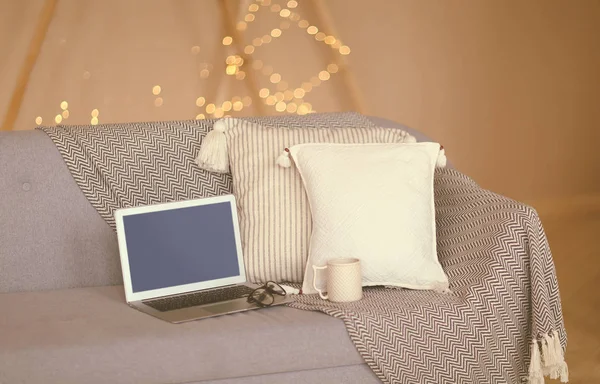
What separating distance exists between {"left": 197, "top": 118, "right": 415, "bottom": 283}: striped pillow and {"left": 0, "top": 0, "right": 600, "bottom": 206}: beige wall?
1936mm

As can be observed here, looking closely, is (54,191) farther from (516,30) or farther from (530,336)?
(516,30)

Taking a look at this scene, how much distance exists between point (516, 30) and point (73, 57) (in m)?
2.49

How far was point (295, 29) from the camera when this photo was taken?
169 inches

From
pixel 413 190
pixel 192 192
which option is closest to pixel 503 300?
pixel 413 190

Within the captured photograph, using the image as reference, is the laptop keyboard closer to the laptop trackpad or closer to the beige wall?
the laptop trackpad

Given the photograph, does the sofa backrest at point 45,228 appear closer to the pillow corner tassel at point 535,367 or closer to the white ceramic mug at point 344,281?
the white ceramic mug at point 344,281

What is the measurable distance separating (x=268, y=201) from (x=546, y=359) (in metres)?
0.79

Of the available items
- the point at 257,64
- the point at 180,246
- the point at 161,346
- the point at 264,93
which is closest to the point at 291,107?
the point at 264,93

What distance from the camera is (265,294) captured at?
6.49 feet

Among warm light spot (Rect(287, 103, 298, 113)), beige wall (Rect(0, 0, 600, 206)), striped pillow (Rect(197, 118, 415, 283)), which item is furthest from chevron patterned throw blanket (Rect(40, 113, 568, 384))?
warm light spot (Rect(287, 103, 298, 113))

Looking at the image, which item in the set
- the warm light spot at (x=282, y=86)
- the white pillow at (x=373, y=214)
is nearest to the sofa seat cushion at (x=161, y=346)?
the white pillow at (x=373, y=214)

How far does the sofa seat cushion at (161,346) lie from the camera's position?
1.71 meters

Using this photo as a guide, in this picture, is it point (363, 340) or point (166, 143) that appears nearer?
point (363, 340)

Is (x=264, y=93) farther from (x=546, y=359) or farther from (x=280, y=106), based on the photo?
(x=546, y=359)
